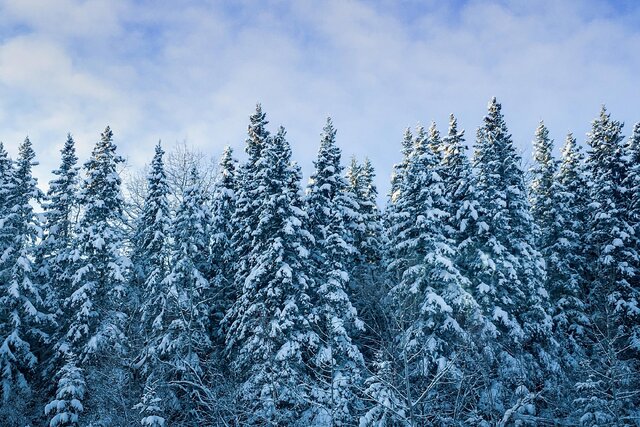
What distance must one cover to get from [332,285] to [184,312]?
313 inches

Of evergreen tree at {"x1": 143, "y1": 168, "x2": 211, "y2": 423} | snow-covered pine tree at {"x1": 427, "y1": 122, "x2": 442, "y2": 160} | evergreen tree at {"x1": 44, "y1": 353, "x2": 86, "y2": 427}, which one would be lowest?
evergreen tree at {"x1": 44, "y1": 353, "x2": 86, "y2": 427}

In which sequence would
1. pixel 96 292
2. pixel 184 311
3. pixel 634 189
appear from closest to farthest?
pixel 184 311, pixel 96 292, pixel 634 189

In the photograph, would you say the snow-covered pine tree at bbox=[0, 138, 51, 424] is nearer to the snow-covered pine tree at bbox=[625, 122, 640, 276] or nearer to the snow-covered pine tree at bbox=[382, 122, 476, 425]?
the snow-covered pine tree at bbox=[382, 122, 476, 425]

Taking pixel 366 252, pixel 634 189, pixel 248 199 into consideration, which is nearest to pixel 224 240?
pixel 248 199

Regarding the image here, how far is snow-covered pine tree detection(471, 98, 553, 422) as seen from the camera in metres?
23.7

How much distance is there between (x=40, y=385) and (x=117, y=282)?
818 centimetres

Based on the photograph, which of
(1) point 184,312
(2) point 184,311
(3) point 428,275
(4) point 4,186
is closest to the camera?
(2) point 184,311

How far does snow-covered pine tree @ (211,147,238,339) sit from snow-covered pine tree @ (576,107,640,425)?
19177mm

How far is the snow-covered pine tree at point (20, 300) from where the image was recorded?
1019 inches

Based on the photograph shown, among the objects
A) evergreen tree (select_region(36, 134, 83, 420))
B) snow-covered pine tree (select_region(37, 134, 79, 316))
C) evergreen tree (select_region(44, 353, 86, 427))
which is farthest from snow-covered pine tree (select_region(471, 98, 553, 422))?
snow-covered pine tree (select_region(37, 134, 79, 316))

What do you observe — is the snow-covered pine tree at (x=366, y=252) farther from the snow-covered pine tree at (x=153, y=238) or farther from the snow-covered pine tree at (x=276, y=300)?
the snow-covered pine tree at (x=153, y=238)

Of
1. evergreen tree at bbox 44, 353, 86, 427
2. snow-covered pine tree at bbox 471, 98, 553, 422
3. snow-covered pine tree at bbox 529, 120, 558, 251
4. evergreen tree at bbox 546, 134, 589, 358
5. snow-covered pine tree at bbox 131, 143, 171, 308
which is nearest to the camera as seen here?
evergreen tree at bbox 44, 353, 86, 427

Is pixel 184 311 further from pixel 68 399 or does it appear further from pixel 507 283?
pixel 507 283

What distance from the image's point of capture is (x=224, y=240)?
28781 millimetres
